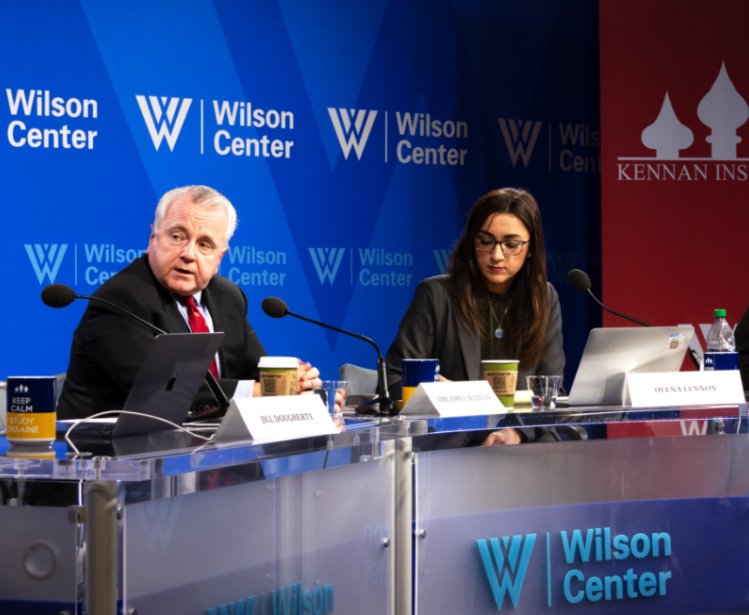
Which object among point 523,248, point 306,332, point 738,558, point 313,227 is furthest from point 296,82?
point 738,558

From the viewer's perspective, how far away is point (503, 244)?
9.17ft

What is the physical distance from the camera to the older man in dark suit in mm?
2197

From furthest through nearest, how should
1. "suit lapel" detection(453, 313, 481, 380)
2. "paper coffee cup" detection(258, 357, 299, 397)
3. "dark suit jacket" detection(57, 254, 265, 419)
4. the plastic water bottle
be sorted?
"suit lapel" detection(453, 313, 481, 380) → the plastic water bottle → "dark suit jacket" detection(57, 254, 265, 419) → "paper coffee cup" detection(258, 357, 299, 397)

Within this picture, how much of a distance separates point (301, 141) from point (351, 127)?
0.95 ft

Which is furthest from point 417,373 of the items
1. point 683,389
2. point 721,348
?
point 721,348

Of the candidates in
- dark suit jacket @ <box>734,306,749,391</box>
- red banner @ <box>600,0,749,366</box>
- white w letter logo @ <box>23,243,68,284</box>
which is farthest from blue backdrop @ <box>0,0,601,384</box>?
dark suit jacket @ <box>734,306,749,391</box>

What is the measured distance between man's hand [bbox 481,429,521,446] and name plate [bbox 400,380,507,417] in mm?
173

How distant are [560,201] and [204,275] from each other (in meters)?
3.00

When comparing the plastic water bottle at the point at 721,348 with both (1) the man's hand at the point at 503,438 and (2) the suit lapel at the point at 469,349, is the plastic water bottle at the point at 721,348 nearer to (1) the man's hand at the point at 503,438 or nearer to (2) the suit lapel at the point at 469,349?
(2) the suit lapel at the point at 469,349

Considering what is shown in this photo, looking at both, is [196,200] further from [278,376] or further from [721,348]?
[721,348]

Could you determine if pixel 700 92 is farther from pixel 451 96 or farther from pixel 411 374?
pixel 411 374

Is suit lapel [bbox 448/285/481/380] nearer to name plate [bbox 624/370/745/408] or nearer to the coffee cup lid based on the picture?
name plate [bbox 624/370/745/408]

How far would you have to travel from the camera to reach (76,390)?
91.0 inches

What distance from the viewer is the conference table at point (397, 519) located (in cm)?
114
